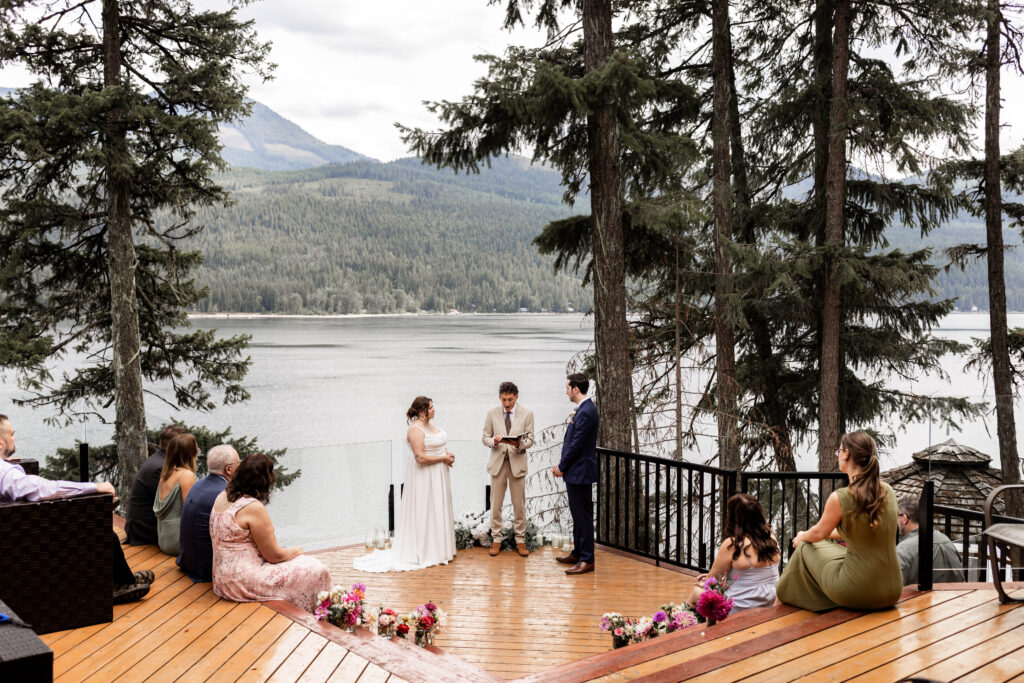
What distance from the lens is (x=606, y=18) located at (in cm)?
1021

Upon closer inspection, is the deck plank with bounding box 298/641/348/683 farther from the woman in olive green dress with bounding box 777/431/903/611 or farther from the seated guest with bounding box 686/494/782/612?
the woman in olive green dress with bounding box 777/431/903/611

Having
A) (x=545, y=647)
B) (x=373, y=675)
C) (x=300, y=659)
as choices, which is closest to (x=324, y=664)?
(x=300, y=659)

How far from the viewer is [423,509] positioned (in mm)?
A: 7137

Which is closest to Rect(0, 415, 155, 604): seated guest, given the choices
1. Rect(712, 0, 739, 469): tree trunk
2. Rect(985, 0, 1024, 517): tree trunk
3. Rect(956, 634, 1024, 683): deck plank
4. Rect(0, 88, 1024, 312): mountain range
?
Rect(956, 634, 1024, 683): deck plank

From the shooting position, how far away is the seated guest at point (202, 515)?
5234 millimetres

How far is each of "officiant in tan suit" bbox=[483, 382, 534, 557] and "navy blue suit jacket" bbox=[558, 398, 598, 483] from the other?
27.4 inches

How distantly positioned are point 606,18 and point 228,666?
29.6 feet

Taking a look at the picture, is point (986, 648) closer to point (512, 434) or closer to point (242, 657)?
point (242, 657)

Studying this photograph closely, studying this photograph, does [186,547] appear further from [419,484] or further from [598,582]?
[598,582]

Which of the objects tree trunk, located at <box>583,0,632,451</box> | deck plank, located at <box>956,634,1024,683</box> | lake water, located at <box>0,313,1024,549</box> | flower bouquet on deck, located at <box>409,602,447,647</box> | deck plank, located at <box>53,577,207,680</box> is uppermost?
tree trunk, located at <box>583,0,632,451</box>

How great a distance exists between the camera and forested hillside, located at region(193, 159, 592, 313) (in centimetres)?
8856

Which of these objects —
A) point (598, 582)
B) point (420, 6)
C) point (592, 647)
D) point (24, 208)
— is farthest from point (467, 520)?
point (420, 6)

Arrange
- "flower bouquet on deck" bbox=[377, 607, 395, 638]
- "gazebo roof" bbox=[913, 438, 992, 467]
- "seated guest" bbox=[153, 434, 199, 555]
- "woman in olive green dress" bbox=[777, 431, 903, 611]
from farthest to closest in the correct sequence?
1. "gazebo roof" bbox=[913, 438, 992, 467]
2. "seated guest" bbox=[153, 434, 199, 555]
3. "flower bouquet on deck" bbox=[377, 607, 395, 638]
4. "woman in olive green dress" bbox=[777, 431, 903, 611]

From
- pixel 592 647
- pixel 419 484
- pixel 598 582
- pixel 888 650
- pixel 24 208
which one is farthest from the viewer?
pixel 24 208
